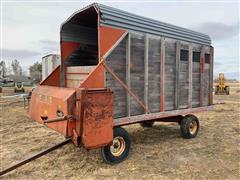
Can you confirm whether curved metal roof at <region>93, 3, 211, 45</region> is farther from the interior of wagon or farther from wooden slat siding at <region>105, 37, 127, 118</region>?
the interior of wagon

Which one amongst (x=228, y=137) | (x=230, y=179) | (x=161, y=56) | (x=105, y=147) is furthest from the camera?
(x=228, y=137)

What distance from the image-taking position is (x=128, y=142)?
16.4ft

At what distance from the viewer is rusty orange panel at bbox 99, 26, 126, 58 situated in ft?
14.6

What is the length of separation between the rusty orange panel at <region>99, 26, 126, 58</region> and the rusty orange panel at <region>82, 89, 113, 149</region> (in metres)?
0.85

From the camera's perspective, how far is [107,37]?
4531 mm

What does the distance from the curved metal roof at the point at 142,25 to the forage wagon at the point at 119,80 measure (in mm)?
19

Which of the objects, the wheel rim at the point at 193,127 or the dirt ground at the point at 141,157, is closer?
the dirt ground at the point at 141,157

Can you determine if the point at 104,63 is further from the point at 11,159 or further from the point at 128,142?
the point at 11,159

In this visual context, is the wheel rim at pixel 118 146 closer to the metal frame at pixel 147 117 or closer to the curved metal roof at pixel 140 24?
the metal frame at pixel 147 117

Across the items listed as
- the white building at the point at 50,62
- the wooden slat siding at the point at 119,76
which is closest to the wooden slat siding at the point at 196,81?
the wooden slat siding at the point at 119,76

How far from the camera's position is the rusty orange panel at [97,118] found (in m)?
4.04

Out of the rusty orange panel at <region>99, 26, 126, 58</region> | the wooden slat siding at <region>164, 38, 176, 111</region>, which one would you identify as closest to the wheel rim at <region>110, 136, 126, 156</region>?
the wooden slat siding at <region>164, 38, 176, 111</region>

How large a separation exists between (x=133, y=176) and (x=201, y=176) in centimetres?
130

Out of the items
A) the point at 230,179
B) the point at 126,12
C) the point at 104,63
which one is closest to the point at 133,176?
the point at 230,179
